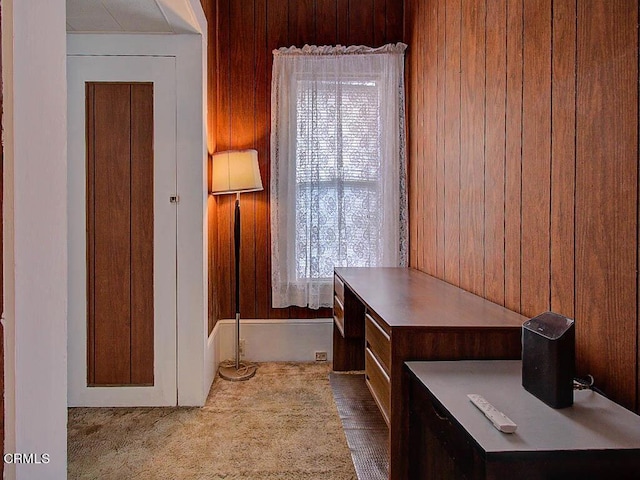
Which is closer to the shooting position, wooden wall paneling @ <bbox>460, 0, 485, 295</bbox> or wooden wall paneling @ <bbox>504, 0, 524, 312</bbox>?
wooden wall paneling @ <bbox>504, 0, 524, 312</bbox>

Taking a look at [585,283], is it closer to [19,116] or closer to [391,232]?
[19,116]

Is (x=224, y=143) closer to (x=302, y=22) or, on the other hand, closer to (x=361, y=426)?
(x=302, y=22)

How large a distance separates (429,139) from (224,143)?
1.46 meters

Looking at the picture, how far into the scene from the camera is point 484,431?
96cm

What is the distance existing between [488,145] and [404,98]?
1.45 m

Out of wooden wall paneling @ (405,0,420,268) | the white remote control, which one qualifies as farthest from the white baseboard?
the white remote control

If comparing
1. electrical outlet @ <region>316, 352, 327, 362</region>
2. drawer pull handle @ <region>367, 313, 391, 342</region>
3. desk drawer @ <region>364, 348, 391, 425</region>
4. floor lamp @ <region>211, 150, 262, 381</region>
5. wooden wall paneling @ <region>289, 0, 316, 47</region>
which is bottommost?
electrical outlet @ <region>316, 352, 327, 362</region>

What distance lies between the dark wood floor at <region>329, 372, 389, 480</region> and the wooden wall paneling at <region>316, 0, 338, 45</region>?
2.43m

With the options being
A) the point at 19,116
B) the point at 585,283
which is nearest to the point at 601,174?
the point at 585,283

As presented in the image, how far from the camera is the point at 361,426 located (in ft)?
7.93

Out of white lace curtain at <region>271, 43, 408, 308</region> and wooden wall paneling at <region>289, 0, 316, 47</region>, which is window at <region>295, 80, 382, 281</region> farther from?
wooden wall paneling at <region>289, 0, 316, 47</region>

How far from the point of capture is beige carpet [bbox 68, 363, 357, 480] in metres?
1.99

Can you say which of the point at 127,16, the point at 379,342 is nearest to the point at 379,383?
the point at 379,342

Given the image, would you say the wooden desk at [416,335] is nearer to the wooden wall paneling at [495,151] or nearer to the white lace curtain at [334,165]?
the wooden wall paneling at [495,151]
